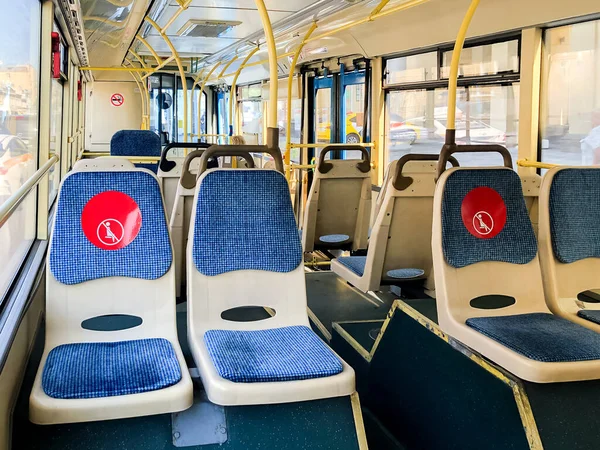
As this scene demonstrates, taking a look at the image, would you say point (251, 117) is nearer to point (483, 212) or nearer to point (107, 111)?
point (107, 111)

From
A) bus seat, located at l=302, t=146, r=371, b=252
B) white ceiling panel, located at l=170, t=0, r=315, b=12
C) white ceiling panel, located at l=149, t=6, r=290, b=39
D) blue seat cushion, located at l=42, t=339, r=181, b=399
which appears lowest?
blue seat cushion, located at l=42, t=339, r=181, b=399

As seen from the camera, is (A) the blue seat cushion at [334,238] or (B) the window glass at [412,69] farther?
(B) the window glass at [412,69]

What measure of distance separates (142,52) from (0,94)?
334 inches

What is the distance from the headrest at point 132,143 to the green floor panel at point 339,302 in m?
3.50

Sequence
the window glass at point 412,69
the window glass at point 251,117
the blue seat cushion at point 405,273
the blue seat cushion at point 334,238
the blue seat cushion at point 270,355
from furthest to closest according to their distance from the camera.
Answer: the window glass at point 251,117, the window glass at point 412,69, the blue seat cushion at point 334,238, the blue seat cushion at point 405,273, the blue seat cushion at point 270,355

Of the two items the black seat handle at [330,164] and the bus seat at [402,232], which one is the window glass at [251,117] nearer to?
the black seat handle at [330,164]

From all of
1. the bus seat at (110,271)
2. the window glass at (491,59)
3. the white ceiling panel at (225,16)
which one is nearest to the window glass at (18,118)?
the bus seat at (110,271)

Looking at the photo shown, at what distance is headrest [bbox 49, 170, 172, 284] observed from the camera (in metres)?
2.20

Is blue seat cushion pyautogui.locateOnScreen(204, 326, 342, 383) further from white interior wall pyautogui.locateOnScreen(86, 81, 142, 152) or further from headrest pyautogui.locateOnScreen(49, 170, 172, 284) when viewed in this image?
white interior wall pyautogui.locateOnScreen(86, 81, 142, 152)

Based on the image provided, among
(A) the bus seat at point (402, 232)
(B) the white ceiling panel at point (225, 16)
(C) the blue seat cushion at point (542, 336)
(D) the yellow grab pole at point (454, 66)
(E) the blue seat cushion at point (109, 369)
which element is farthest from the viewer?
(B) the white ceiling panel at point (225, 16)

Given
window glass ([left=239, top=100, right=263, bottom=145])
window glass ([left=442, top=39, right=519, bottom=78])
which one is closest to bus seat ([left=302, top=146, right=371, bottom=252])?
window glass ([left=442, top=39, right=519, bottom=78])

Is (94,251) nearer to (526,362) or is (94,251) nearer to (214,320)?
(214,320)

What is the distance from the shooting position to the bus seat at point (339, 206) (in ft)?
15.4

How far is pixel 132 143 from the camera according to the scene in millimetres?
7098
